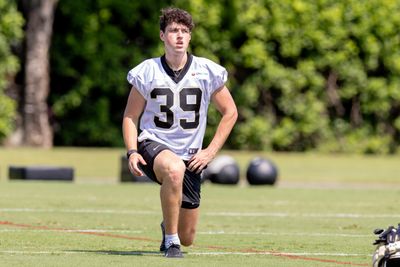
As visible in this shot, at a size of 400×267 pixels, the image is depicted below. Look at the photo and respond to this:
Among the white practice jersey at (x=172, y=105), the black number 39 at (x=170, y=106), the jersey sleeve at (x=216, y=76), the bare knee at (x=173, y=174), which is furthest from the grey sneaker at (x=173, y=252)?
the jersey sleeve at (x=216, y=76)

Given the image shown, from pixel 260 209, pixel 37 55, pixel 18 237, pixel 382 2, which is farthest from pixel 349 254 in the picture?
pixel 382 2

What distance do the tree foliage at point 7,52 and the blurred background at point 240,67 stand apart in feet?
0.09

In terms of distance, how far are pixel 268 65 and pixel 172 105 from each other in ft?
72.4

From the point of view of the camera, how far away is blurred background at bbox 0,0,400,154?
99.9 feet

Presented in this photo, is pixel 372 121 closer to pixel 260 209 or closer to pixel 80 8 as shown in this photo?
pixel 80 8

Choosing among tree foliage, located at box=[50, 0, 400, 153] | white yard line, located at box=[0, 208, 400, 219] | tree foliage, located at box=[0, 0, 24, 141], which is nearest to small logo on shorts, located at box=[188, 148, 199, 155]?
white yard line, located at box=[0, 208, 400, 219]

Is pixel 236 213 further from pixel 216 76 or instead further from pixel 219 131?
pixel 216 76

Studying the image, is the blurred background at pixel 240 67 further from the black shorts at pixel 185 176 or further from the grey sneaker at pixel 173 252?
the grey sneaker at pixel 173 252

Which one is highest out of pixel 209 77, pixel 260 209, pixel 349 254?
pixel 209 77

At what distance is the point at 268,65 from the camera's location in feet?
106

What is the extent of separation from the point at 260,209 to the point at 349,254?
6182 millimetres

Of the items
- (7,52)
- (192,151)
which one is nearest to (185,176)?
(192,151)

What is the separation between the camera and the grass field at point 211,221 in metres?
10.2

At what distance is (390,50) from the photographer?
33.4 m
